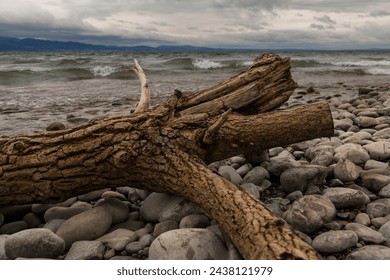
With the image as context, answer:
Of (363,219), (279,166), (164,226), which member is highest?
(279,166)

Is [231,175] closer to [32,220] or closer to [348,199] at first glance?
[348,199]

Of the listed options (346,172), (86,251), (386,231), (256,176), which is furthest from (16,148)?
(346,172)

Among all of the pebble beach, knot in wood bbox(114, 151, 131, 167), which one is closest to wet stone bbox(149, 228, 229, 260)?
the pebble beach

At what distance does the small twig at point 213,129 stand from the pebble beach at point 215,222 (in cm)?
36

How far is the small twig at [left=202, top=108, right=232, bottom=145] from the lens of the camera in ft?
9.78

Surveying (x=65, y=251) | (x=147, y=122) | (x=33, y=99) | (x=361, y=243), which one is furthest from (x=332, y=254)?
(x=33, y=99)

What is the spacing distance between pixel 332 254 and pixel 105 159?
1.79 m

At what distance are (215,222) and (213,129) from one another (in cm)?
75

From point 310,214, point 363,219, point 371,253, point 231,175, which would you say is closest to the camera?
point 371,253

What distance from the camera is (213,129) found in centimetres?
303

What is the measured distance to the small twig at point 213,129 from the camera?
2982 mm

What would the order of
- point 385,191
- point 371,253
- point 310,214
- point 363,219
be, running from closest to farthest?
point 371,253, point 310,214, point 363,219, point 385,191

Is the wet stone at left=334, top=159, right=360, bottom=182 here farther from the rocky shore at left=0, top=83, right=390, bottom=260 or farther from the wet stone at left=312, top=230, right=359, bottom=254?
the wet stone at left=312, top=230, right=359, bottom=254
